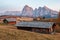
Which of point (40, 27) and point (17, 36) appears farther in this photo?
point (40, 27)

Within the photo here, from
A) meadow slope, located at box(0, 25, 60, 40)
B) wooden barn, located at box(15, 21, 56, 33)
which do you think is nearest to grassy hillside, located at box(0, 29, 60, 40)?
meadow slope, located at box(0, 25, 60, 40)

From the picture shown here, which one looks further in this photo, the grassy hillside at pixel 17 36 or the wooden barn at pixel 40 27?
the wooden barn at pixel 40 27

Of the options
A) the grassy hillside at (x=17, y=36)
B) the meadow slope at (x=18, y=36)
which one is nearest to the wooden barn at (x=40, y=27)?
the meadow slope at (x=18, y=36)

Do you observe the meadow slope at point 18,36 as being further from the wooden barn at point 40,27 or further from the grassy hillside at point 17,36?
the wooden barn at point 40,27

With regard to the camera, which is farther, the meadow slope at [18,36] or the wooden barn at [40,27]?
the wooden barn at [40,27]

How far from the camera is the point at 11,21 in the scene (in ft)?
247

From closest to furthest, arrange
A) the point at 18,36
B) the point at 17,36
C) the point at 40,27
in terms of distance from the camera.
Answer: the point at 17,36, the point at 18,36, the point at 40,27

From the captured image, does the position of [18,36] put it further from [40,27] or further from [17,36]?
[40,27]

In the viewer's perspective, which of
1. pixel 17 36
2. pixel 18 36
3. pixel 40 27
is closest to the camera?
pixel 17 36

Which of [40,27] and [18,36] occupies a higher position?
[18,36]

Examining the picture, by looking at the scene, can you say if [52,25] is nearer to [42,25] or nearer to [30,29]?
[42,25]

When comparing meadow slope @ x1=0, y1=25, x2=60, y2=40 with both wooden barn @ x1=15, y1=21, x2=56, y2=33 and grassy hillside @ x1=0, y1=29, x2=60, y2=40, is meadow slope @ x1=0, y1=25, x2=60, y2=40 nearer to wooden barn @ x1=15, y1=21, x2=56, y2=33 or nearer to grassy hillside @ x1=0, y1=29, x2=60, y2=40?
grassy hillside @ x1=0, y1=29, x2=60, y2=40

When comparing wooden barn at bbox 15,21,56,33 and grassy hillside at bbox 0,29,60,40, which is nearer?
grassy hillside at bbox 0,29,60,40

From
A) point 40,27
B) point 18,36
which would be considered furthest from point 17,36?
point 40,27
